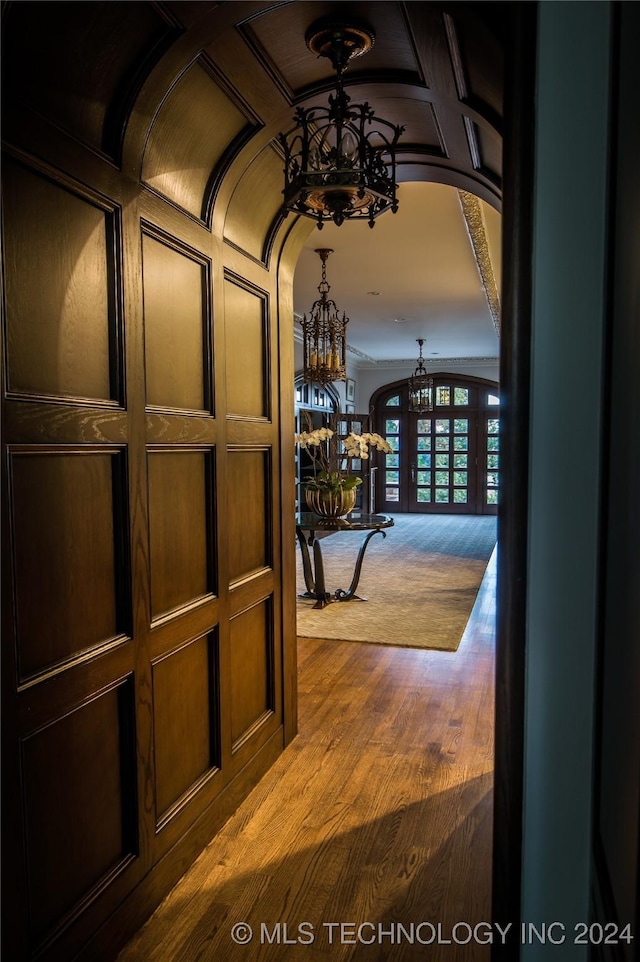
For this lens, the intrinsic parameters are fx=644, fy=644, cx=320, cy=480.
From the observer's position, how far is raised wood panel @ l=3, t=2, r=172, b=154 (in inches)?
51.4

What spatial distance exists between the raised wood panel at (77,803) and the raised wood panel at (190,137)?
1444 mm

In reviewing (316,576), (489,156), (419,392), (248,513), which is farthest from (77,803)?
(419,392)

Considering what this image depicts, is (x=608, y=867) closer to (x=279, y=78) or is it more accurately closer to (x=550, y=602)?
(x=550, y=602)

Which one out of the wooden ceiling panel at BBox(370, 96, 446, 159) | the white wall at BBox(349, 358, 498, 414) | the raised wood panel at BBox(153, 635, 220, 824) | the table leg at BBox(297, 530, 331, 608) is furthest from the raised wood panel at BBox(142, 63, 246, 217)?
the white wall at BBox(349, 358, 498, 414)

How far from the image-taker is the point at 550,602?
3.34 ft

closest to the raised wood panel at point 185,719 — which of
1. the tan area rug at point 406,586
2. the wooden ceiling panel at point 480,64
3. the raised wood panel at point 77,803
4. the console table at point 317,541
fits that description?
the raised wood panel at point 77,803

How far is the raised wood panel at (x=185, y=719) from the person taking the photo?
1889mm

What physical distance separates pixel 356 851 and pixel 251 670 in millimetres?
734

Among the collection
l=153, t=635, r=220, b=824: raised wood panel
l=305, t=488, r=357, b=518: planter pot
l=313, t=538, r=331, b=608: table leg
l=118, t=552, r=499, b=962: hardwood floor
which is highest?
l=305, t=488, r=357, b=518: planter pot

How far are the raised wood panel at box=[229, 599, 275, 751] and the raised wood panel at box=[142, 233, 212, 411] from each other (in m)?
0.88

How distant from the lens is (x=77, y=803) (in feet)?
5.04

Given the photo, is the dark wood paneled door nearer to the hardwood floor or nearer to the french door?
the hardwood floor

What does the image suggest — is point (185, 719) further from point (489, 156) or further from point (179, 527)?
point (489, 156)

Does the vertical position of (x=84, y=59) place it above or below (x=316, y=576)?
above
